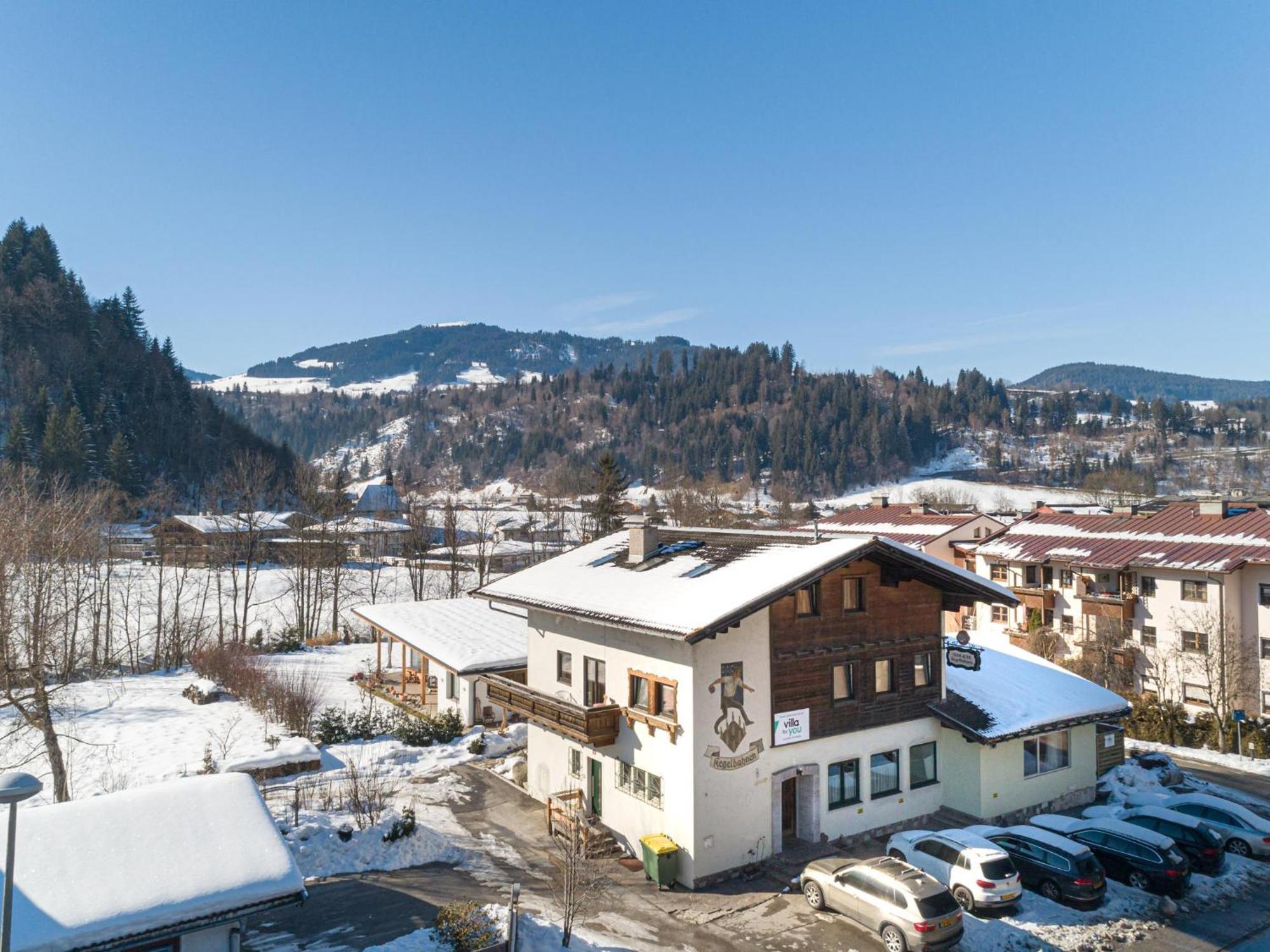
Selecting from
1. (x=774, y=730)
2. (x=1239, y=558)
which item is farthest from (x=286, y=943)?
(x=1239, y=558)

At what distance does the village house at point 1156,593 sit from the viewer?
1631 inches

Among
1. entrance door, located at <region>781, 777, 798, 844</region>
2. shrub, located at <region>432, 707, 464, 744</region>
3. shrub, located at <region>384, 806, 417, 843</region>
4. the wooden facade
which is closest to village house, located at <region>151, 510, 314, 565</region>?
shrub, located at <region>432, 707, 464, 744</region>

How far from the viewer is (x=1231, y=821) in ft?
74.8

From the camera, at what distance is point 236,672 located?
39.6 metres

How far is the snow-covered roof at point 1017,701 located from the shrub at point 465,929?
1452cm

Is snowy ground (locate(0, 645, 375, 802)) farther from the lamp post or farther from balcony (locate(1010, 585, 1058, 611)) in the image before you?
balcony (locate(1010, 585, 1058, 611))

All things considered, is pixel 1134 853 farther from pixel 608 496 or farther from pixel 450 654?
pixel 608 496

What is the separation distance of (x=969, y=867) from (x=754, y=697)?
242 inches

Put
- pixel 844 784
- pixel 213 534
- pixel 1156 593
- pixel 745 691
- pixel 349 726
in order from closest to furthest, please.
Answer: pixel 745 691, pixel 844 784, pixel 349 726, pixel 1156 593, pixel 213 534

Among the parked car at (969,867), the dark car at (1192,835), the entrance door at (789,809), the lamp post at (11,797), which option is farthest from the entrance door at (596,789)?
the lamp post at (11,797)

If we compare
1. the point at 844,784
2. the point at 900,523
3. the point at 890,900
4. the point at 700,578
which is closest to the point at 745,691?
the point at 700,578

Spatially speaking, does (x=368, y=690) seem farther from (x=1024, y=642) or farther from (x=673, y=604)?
(x=1024, y=642)

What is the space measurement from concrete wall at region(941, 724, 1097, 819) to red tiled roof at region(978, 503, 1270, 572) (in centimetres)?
2493

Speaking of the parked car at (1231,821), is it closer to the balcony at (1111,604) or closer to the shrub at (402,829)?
the shrub at (402,829)
